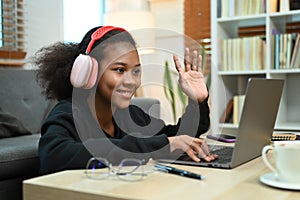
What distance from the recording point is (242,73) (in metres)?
2.80

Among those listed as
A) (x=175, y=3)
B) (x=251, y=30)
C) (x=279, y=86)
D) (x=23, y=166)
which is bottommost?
(x=23, y=166)

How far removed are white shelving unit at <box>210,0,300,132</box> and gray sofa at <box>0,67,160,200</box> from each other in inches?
25.1

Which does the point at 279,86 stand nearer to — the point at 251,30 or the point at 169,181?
the point at 169,181

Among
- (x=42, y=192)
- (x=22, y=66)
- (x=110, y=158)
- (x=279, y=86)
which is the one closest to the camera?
(x=42, y=192)

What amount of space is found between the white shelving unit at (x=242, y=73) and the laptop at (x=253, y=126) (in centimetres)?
168

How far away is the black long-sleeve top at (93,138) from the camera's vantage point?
96 cm

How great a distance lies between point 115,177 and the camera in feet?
2.65

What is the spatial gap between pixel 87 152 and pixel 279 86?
0.51 metres

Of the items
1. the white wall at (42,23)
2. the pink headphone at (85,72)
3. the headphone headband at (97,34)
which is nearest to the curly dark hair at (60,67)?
the headphone headband at (97,34)

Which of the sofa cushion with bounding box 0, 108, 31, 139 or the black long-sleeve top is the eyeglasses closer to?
the black long-sleeve top

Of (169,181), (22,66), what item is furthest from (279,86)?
(22,66)

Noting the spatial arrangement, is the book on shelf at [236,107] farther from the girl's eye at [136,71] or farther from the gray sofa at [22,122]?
the girl's eye at [136,71]

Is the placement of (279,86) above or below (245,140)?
above

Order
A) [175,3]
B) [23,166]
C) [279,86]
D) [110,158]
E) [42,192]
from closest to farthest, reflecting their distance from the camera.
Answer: [42,192] → [110,158] → [279,86] → [23,166] → [175,3]
